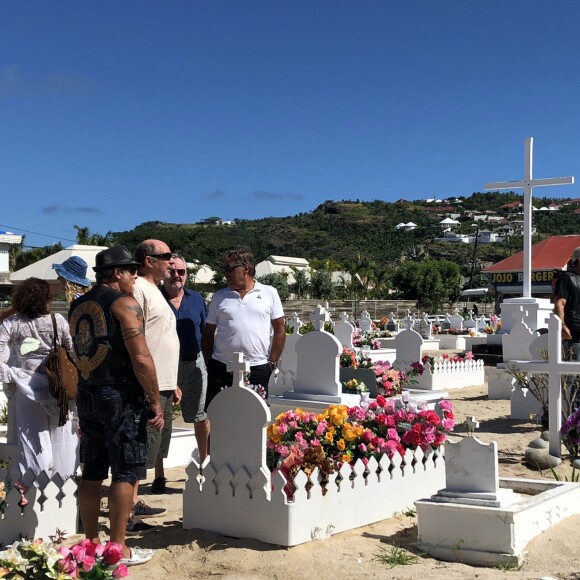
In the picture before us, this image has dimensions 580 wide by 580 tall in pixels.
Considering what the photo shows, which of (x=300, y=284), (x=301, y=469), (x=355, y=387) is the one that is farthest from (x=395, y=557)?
(x=300, y=284)

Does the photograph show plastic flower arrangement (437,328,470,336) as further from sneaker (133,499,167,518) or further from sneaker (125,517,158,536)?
sneaker (125,517,158,536)

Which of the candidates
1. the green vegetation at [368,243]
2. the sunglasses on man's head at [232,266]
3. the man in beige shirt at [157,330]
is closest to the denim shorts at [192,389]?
the man in beige shirt at [157,330]

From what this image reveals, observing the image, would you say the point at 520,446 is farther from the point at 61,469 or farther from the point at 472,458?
the point at 61,469

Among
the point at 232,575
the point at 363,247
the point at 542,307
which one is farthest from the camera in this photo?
the point at 363,247

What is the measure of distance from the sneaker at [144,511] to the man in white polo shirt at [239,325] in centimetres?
97

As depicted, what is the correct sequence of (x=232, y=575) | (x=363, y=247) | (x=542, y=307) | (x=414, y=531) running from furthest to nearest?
(x=363, y=247), (x=542, y=307), (x=414, y=531), (x=232, y=575)

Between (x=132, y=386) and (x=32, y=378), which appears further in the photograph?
(x=32, y=378)

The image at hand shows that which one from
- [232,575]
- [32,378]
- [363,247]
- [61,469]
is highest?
[363,247]

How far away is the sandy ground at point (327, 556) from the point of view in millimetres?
4223

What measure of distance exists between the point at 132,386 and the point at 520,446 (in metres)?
5.11

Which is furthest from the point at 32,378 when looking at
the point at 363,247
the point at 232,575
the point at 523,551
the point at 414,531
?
the point at 363,247

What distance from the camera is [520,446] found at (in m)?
8.21

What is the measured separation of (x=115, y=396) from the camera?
169 inches

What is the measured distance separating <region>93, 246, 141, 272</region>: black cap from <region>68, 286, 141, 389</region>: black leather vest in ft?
0.56
